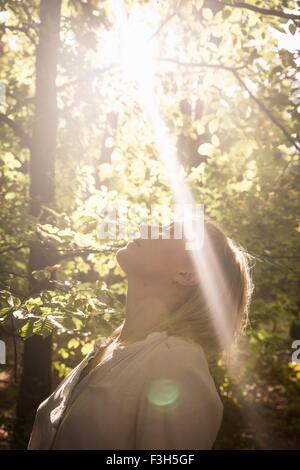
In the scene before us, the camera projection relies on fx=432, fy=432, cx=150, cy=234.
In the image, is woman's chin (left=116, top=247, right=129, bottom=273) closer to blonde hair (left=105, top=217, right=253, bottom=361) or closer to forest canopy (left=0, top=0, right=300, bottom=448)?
blonde hair (left=105, top=217, right=253, bottom=361)

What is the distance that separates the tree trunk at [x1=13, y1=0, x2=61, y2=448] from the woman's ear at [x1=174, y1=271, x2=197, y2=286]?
2899 millimetres

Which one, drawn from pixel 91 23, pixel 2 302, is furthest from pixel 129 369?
pixel 91 23

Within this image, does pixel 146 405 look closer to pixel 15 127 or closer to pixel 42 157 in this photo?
pixel 42 157

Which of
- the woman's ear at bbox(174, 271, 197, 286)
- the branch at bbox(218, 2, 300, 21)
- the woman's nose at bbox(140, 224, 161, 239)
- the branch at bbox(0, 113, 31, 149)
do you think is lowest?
the woman's ear at bbox(174, 271, 197, 286)

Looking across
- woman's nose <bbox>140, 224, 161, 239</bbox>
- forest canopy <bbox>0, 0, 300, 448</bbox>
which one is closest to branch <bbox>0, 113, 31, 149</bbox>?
forest canopy <bbox>0, 0, 300, 448</bbox>

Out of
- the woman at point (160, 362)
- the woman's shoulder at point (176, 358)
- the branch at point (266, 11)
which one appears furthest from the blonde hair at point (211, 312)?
the branch at point (266, 11)

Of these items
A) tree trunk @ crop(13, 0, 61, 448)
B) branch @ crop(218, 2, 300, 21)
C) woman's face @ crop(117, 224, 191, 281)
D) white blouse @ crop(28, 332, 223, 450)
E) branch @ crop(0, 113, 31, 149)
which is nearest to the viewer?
white blouse @ crop(28, 332, 223, 450)

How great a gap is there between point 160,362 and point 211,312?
0.51 m

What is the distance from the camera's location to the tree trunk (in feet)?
16.7

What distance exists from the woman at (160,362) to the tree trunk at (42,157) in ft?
8.96

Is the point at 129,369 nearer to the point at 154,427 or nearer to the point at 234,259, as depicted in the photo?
the point at 154,427

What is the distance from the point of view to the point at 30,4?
5965 mm

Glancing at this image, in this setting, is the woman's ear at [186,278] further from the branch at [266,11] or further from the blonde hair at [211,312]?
the branch at [266,11]

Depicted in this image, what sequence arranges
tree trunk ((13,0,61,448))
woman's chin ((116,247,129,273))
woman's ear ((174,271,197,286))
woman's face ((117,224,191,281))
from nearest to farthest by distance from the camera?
woman's ear ((174,271,197,286)), woman's face ((117,224,191,281)), woman's chin ((116,247,129,273)), tree trunk ((13,0,61,448))
